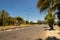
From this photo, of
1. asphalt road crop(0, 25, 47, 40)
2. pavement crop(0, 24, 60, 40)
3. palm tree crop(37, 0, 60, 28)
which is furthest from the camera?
pavement crop(0, 24, 60, 40)

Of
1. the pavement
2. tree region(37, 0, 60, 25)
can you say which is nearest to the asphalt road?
the pavement

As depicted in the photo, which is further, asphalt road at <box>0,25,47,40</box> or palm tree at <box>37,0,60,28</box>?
asphalt road at <box>0,25,47,40</box>

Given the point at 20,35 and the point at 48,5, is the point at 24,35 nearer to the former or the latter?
the point at 20,35

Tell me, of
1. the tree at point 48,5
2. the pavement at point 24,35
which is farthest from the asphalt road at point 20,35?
the tree at point 48,5

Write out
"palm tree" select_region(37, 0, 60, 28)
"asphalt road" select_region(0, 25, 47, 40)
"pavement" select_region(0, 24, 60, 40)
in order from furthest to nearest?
"pavement" select_region(0, 24, 60, 40) < "asphalt road" select_region(0, 25, 47, 40) < "palm tree" select_region(37, 0, 60, 28)

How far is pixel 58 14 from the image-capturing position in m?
13.8

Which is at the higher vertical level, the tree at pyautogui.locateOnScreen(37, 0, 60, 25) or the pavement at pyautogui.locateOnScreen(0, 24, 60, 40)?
the tree at pyautogui.locateOnScreen(37, 0, 60, 25)

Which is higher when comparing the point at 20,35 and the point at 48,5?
the point at 48,5

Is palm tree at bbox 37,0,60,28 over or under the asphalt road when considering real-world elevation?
over

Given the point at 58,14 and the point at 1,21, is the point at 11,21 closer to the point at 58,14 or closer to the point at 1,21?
the point at 1,21

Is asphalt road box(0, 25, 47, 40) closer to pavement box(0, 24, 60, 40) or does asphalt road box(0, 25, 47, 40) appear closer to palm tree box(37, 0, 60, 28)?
pavement box(0, 24, 60, 40)

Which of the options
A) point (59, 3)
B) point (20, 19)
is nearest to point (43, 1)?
point (59, 3)

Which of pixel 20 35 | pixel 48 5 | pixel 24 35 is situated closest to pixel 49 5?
pixel 48 5

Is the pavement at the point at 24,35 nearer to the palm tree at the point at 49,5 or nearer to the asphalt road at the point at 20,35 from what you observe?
the asphalt road at the point at 20,35
